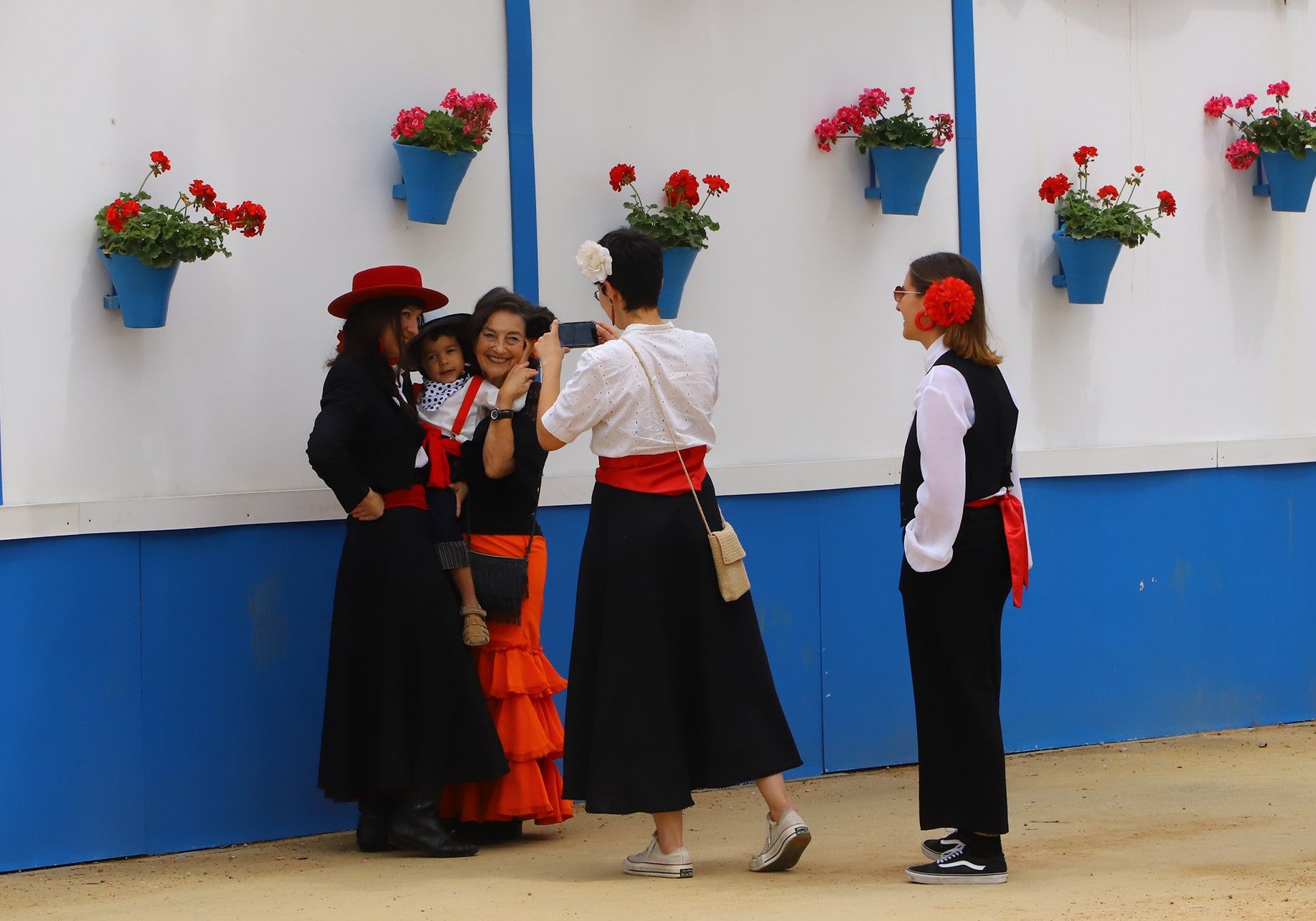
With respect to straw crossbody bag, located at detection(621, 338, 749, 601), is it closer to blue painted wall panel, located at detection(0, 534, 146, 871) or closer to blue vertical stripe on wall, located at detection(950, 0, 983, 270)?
blue painted wall panel, located at detection(0, 534, 146, 871)

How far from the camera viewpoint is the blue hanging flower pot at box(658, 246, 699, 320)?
600 cm

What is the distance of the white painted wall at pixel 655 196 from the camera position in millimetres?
5102

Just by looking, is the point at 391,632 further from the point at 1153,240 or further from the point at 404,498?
the point at 1153,240

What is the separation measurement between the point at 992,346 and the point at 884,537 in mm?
891

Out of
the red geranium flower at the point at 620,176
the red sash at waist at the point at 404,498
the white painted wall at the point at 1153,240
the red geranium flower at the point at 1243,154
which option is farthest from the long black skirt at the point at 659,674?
the red geranium flower at the point at 1243,154

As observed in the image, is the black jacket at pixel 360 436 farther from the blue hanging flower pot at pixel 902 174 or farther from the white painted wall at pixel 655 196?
the blue hanging flower pot at pixel 902 174

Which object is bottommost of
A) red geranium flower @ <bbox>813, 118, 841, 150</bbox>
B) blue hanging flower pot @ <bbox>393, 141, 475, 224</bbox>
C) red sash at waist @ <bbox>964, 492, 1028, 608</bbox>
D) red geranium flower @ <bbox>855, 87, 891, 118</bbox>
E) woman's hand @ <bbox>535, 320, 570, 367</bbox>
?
red sash at waist @ <bbox>964, 492, 1028, 608</bbox>

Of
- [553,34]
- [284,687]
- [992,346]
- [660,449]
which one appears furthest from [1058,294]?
[284,687]

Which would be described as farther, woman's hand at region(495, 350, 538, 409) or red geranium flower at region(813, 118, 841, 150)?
red geranium flower at region(813, 118, 841, 150)

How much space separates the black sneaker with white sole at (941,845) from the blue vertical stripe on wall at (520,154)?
2.37m

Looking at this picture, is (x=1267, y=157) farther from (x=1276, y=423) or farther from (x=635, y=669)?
(x=635, y=669)

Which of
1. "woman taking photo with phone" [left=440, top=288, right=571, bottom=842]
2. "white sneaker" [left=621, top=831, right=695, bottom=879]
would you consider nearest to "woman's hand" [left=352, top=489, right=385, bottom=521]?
"woman taking photo with phone" [left=440, top=288, right=571, bottom=842]

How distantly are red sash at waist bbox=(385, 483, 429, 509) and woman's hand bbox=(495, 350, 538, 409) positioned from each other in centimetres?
38

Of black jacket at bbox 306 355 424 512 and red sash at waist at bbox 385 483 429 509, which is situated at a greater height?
black jacket at bbox 306 355 424 512
